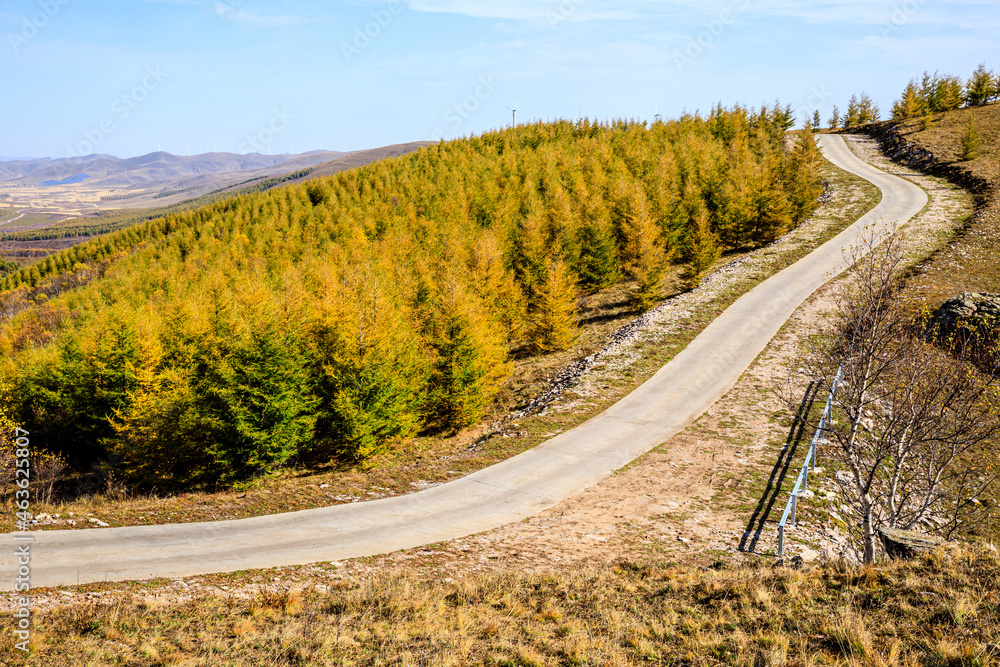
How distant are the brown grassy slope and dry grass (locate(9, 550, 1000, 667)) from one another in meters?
19.8

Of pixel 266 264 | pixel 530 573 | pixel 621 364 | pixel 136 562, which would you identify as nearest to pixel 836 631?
pixel 530 573

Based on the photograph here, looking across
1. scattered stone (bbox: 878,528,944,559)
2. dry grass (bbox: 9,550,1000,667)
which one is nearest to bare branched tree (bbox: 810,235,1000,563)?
scattered stone (bbox: 878,528,944,559)

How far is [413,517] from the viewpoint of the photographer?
623 inches

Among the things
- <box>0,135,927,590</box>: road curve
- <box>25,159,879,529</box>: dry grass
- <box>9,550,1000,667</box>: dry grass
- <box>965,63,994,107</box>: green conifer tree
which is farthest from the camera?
<box>965,63,994,107</box>: green conifer tree

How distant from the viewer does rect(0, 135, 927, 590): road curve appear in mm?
12938

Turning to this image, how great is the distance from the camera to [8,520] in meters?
14.2

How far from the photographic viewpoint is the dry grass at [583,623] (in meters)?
8.46

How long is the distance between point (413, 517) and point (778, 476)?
12688 mm

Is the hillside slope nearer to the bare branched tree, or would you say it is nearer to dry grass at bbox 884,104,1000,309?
dry grass at bbox 884,104,1000,309

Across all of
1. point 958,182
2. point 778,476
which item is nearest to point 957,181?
point 958,182

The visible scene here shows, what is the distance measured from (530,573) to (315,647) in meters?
5.33

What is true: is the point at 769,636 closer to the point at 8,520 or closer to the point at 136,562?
the point at 136,562

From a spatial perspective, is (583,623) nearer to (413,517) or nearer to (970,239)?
(413,517)

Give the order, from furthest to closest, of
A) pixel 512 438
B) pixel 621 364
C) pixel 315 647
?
pixel 621 364 < pixel 512 438 < pixel 315 647
